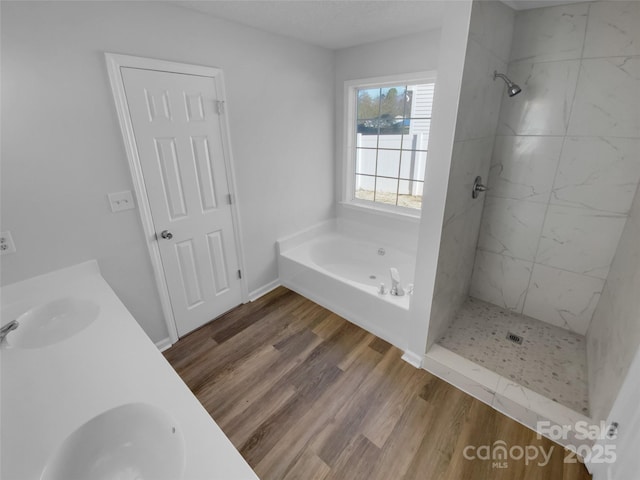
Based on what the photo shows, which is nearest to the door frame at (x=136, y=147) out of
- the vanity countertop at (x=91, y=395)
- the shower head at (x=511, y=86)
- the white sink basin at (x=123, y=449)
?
the vanity countertop at (x=91, y=395)

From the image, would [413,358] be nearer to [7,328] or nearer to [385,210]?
[385,210]

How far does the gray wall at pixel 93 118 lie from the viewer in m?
1.42

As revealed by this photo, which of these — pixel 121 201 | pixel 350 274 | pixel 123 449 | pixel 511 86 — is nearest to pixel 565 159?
pixel 511 86

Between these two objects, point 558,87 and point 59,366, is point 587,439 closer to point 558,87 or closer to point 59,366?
point 558,87

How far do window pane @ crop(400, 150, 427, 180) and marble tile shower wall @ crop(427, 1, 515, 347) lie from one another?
0.78m

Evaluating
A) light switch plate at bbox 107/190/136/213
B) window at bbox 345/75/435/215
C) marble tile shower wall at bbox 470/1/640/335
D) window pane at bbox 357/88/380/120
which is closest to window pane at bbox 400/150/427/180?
window at bbox 345/75/435/215

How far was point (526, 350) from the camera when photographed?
6.64ft

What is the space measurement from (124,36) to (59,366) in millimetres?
1751

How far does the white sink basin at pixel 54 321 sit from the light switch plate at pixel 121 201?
1.92 ft

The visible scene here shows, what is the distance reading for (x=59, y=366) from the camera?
1.08 m

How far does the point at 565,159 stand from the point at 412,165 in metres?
1.25

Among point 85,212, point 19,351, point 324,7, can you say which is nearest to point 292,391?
point 19,351

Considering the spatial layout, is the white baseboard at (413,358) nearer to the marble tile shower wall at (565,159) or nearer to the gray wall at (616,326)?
the gray wall at (616,326)

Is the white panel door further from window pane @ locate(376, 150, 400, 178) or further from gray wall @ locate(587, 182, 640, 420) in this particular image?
gray wall @ locate(587, 182, 640, 420)
